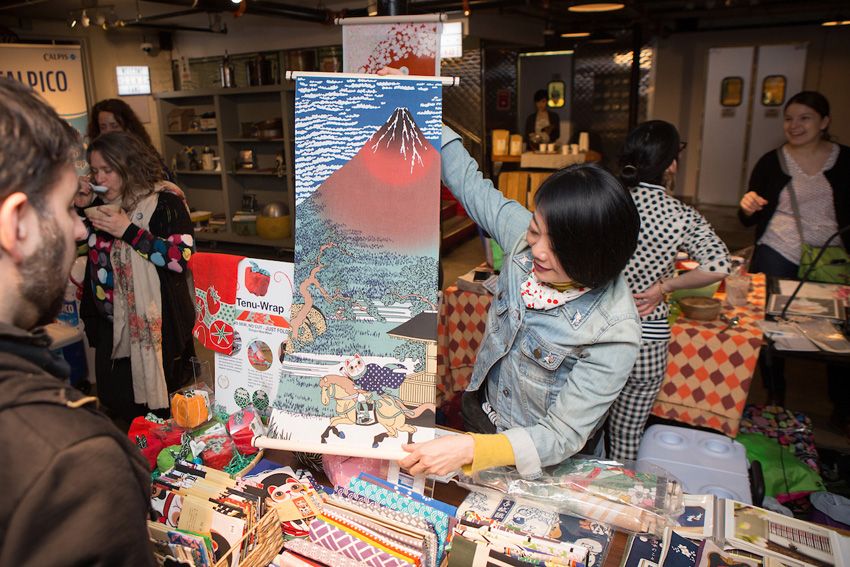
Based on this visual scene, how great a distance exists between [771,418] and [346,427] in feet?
8.09

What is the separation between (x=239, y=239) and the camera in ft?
→ 25.6

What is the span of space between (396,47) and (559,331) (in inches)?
34.7

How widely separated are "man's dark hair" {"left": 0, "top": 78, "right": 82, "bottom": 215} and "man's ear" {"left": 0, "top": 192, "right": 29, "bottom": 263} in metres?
0.01

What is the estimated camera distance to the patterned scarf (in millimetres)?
1378

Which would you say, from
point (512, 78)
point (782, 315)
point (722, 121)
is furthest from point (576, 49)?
point (782, 315)

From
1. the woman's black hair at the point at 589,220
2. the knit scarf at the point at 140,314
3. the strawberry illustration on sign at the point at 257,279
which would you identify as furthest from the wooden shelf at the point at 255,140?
the woman's black hair at the point at 589,220

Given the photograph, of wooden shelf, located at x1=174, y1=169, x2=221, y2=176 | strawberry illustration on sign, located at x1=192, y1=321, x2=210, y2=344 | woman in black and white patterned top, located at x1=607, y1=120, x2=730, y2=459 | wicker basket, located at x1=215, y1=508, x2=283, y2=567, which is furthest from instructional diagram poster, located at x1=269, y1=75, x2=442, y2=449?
wooden shelf, located at x1=174, y1=169, x2=221, y2=176

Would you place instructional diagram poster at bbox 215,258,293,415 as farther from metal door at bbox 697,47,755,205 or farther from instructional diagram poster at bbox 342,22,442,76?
metal door at bbox 697,47,755,205

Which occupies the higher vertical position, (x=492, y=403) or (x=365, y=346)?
(x=365, y=346)

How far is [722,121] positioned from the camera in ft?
33.8

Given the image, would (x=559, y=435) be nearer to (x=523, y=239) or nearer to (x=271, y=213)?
(x=523, y=239)

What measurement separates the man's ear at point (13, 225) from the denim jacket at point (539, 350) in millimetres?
976

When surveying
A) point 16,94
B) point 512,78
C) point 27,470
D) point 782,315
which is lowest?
point 782,315

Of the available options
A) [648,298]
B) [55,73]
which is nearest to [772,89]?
[648,298]
